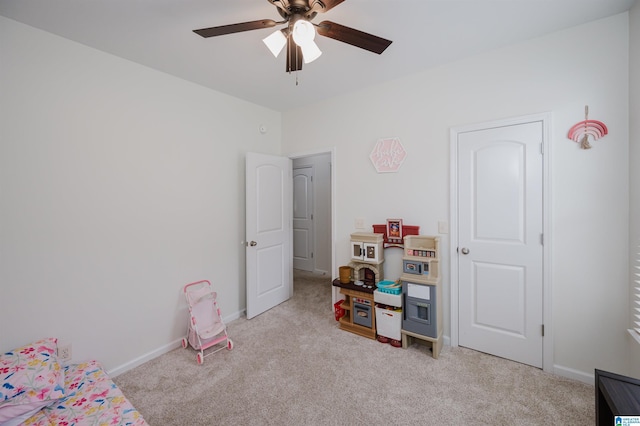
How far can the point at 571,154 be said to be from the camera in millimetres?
2012

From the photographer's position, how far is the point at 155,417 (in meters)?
1.75

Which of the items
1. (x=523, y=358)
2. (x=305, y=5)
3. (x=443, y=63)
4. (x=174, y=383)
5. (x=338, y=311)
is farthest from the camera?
(x=338, y=311)

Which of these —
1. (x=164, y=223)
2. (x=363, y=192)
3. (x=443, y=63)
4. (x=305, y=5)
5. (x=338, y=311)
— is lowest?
(x=338, y=311)

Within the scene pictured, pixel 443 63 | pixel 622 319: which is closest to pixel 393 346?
pixel 622 319

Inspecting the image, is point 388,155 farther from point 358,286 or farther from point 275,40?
point 275,40

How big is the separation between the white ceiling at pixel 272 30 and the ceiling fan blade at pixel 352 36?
392 millimetres

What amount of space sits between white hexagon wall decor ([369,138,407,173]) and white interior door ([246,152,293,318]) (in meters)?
1.29

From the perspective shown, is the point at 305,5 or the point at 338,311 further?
the point at 338,311

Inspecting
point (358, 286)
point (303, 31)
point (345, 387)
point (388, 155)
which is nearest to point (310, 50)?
point (303, 31)

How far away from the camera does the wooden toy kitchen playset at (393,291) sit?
2.41 meters

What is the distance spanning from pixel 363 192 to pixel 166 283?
88.3 inches

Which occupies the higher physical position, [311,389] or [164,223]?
[164,223]

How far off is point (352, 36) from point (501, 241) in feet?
6.64

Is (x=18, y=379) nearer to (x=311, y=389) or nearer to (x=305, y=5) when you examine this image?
(x=311, y=389)
